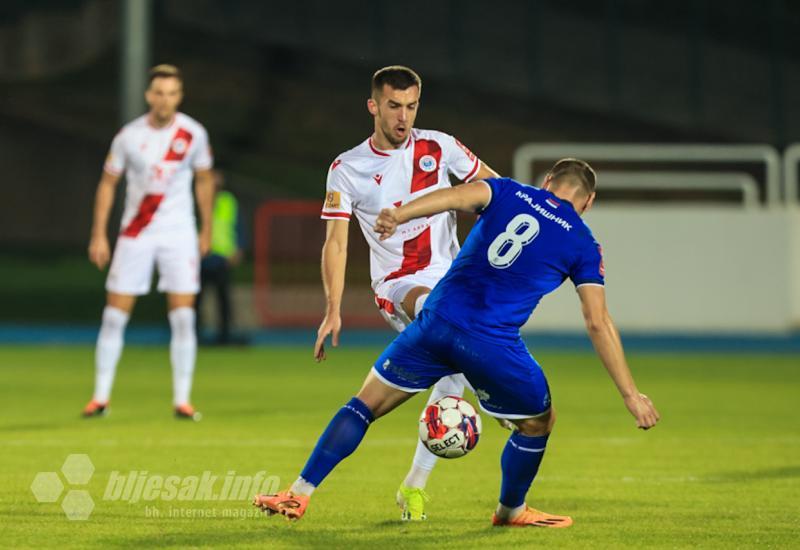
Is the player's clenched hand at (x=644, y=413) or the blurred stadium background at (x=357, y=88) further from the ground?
the blurred stadium background at (x=357, y=88)

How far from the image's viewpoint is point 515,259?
6.16 meters

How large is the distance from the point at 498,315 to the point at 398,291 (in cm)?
Result: 109

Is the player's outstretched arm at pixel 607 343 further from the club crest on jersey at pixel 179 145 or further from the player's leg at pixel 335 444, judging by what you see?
the club crest on jersey at pixel 179 145

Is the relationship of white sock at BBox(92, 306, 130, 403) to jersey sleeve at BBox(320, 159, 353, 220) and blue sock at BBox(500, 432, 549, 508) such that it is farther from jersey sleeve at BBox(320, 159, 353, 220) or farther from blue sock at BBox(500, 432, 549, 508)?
blue sock at BBox(500, 432, 549, 508)

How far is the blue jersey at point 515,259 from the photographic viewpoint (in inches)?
241

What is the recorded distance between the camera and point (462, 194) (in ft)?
19.7

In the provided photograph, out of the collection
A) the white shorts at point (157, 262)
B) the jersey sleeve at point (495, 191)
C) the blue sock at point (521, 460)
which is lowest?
the blue sock at point (521, 460)

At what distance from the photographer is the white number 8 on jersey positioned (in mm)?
6125

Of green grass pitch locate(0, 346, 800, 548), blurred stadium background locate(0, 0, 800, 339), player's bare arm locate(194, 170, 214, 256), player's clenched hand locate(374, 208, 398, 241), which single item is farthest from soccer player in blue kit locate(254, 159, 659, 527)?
blurred stadium background locate(0, 0, 800, 339)

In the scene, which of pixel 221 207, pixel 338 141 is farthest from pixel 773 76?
pixel 221 207

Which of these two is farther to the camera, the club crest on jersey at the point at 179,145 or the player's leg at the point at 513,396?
the club crest on jersey at the point at 179,145

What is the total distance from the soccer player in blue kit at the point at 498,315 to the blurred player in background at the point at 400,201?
669 mm

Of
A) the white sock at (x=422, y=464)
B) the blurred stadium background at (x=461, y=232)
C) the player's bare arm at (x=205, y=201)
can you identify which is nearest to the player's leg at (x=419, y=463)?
the white sock at (x=422, y=464)

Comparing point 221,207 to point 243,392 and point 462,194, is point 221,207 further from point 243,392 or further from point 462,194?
point 462,194
